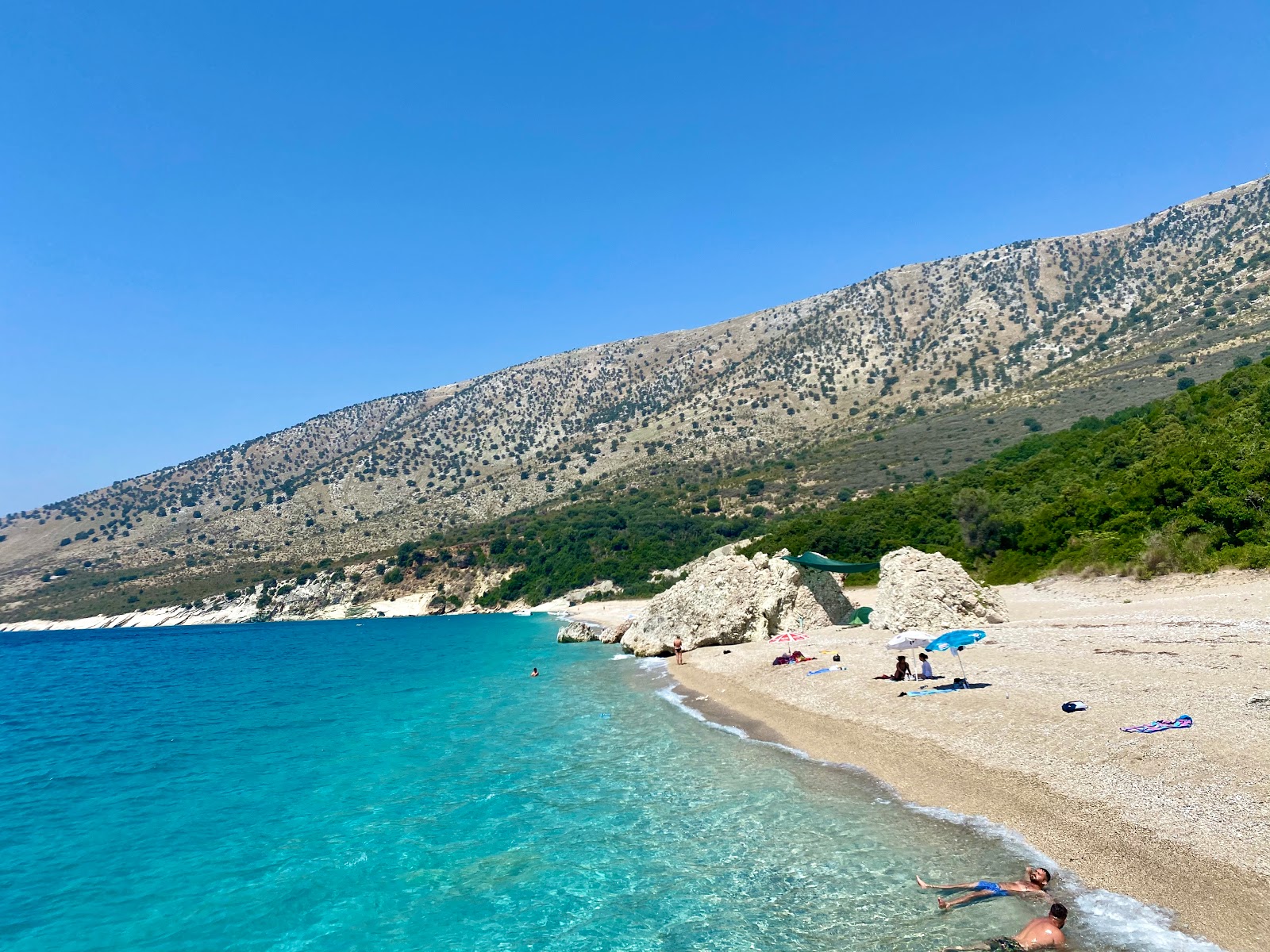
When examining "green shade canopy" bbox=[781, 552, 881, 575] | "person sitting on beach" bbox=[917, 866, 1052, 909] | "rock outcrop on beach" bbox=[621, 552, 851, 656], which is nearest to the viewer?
"person sitting on beach" bbox=[917, 866, 1052, 909]

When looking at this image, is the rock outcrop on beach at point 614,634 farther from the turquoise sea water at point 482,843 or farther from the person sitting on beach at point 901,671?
the person sitting on beach at point 901,671

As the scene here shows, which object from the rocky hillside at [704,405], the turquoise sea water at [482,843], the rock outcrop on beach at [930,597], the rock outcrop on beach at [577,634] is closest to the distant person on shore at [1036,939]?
the turquoise sea water at [482,843]

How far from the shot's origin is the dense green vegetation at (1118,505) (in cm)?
3080

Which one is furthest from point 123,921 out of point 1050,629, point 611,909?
point 1050,629

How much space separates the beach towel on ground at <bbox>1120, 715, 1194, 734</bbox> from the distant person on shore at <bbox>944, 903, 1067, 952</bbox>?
6724 mm

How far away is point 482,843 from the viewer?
1382 cm

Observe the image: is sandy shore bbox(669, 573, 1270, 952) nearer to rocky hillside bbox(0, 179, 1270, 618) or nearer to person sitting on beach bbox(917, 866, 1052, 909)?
person sitting on beach bbox(917, 866, 1052, 909)

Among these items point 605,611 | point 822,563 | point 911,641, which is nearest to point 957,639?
point 911,641

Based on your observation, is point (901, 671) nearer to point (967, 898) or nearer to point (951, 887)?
point (951, 887)

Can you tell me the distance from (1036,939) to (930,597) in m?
24.0

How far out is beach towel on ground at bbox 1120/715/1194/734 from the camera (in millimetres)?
13625

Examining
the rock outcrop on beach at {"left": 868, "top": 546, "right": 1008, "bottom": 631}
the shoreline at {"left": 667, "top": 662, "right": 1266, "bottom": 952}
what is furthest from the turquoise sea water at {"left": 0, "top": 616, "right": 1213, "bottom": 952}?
the rock outcrop on beach at {"left": 868, "top": 546, "right": 1008, "bottom": 631}

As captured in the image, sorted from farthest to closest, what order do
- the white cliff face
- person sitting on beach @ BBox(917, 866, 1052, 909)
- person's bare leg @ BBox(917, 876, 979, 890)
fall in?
the white cliff face < person's bare leg @ BBox(917, 876, 979, 890) < person sitting on beach @ BBox(917, 866, 1052, 909)

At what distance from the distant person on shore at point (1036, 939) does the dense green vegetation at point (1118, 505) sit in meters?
27.4
